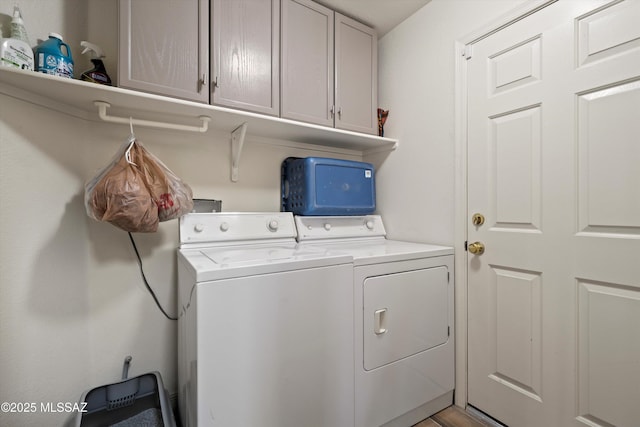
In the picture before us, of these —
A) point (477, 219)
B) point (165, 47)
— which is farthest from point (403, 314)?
point (165, 47)

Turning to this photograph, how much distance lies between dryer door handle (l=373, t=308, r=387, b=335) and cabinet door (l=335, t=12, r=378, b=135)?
1195 millimetres

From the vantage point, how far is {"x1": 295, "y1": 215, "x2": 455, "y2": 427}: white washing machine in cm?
128

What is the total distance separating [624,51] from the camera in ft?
3.49

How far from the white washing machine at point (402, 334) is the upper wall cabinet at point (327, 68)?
832 millimetres

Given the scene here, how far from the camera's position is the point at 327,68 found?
5.78 feet

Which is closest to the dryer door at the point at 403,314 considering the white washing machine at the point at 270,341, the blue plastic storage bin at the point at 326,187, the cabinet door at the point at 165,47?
the white washing machine at the point at 270,341

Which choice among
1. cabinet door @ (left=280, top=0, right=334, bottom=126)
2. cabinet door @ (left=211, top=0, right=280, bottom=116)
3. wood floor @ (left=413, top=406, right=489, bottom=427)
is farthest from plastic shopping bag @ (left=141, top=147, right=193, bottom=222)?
wood floor @ (left=413, top=406, right=489, bottom=427)

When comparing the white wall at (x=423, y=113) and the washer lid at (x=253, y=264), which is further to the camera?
the white wall at (x=423, y=113)

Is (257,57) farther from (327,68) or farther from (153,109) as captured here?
(153,109)

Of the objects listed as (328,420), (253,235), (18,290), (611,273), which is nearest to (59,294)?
(18,290)

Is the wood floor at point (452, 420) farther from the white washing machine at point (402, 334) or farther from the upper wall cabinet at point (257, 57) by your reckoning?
the upper wall cabinet at point (257, 57)

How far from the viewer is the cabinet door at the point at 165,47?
3.94 ft

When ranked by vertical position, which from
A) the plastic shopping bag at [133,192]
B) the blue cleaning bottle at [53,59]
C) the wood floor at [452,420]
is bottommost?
the wood floor at [452,420]

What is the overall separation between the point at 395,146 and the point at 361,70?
602 millimetres
